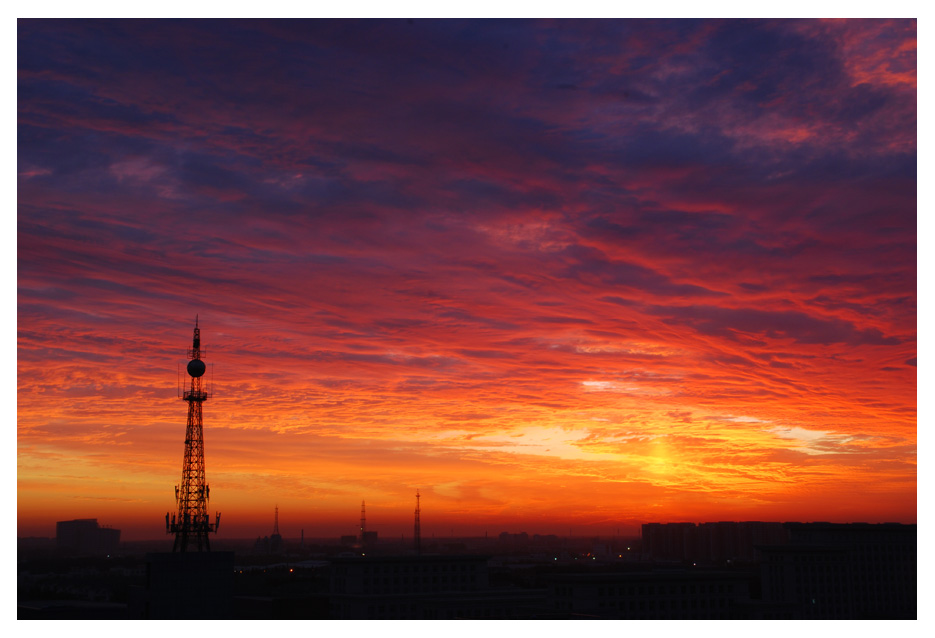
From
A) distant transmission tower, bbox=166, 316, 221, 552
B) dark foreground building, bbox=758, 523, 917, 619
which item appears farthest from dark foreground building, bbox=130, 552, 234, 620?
dark foreground building, bbox=758, 523, 917, 619

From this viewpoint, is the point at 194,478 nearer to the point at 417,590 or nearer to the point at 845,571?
the point at 417,590

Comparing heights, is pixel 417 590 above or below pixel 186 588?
below

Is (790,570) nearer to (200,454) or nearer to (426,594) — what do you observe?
(426,594)

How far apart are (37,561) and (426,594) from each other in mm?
48257

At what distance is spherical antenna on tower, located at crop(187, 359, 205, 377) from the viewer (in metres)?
54.8

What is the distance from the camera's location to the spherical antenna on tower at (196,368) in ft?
180

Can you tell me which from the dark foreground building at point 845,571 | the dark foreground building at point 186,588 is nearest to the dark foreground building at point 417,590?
the dark foreground building at point 186,588

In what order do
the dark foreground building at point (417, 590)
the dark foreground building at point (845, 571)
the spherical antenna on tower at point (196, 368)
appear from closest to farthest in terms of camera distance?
the spherical antenna on tower at point (196, 368), the dark foreground building at point (417, 590), the dark foreground building at point (845, 571)

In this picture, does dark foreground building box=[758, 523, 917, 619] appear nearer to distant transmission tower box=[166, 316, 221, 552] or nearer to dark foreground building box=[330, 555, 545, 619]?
dark foreground building box=[330, 555, 545, 619]

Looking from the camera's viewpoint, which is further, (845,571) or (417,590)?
(845,571)


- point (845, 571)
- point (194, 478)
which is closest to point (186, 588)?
point (194, 478)

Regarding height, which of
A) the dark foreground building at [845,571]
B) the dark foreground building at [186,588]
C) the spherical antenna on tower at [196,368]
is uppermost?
the spherical antenna on tower at [196,368]

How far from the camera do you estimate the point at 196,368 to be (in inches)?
2162

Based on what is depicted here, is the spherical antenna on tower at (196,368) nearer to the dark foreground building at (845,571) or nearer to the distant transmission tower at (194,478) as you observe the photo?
the distant transmission tower at (194,478)
